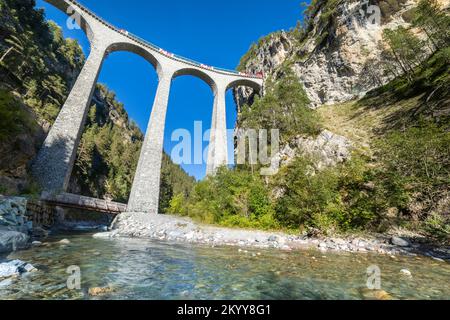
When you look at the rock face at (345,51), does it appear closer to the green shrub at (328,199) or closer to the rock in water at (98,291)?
the green shrub at (328,199)

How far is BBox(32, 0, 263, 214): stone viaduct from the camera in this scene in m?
19.7

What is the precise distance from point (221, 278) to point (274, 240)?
727cm

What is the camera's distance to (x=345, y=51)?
31.1 m

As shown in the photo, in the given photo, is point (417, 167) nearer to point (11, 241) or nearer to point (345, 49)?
point (11, 241)

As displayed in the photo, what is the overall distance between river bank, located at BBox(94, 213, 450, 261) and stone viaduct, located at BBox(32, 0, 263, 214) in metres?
6.50

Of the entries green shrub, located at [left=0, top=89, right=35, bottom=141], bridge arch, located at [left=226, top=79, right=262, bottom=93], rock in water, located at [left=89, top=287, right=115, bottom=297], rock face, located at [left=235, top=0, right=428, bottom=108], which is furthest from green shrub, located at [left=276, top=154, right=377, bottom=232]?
bridge arch, located at [left=226, top=79, right=262, bottom=93]

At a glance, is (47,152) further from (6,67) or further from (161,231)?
(6,67)

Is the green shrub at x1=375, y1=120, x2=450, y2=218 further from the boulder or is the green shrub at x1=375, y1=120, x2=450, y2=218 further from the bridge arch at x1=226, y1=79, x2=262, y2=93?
the bridge arch at x1=226, y1=79, x2=262, y2=93

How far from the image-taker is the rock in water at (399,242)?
972 cm

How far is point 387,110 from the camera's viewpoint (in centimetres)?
2152

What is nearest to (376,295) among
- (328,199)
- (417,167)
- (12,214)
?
(417,167)

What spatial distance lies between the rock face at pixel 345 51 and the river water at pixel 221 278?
29.9m

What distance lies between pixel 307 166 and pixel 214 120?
64.6 feet
